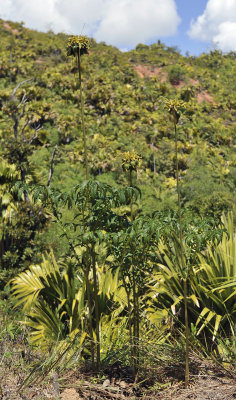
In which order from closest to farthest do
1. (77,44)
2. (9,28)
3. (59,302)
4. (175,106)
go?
(175,106) → (77,44) → (59,302) → (9,28)

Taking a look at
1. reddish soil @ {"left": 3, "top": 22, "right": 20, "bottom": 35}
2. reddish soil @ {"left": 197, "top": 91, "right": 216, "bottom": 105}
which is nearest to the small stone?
reddish soil @ {"left": 197, "top": 91, "right": 216, "bottom": 105}

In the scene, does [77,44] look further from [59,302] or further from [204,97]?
[204,97]

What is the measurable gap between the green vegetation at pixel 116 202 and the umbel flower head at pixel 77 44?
0.03 feet

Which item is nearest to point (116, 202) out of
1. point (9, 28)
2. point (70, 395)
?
point (70, 395)

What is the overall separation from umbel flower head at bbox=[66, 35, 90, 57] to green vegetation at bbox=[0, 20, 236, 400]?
1cm

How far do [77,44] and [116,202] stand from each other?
1080mm

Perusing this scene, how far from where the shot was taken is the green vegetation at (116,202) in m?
2.42

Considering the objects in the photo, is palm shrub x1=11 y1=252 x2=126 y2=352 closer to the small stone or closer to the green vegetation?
the green vegetation

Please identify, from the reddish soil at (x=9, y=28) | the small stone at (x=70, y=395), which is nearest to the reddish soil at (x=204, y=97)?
the reddish soil at (x=9, y=28)

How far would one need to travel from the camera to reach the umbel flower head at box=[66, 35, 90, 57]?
222 centimetres

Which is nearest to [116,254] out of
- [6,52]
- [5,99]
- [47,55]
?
[5,99]

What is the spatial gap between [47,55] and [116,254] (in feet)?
110

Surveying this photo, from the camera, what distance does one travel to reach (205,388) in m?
2.21

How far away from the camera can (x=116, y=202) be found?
92.0 inches
